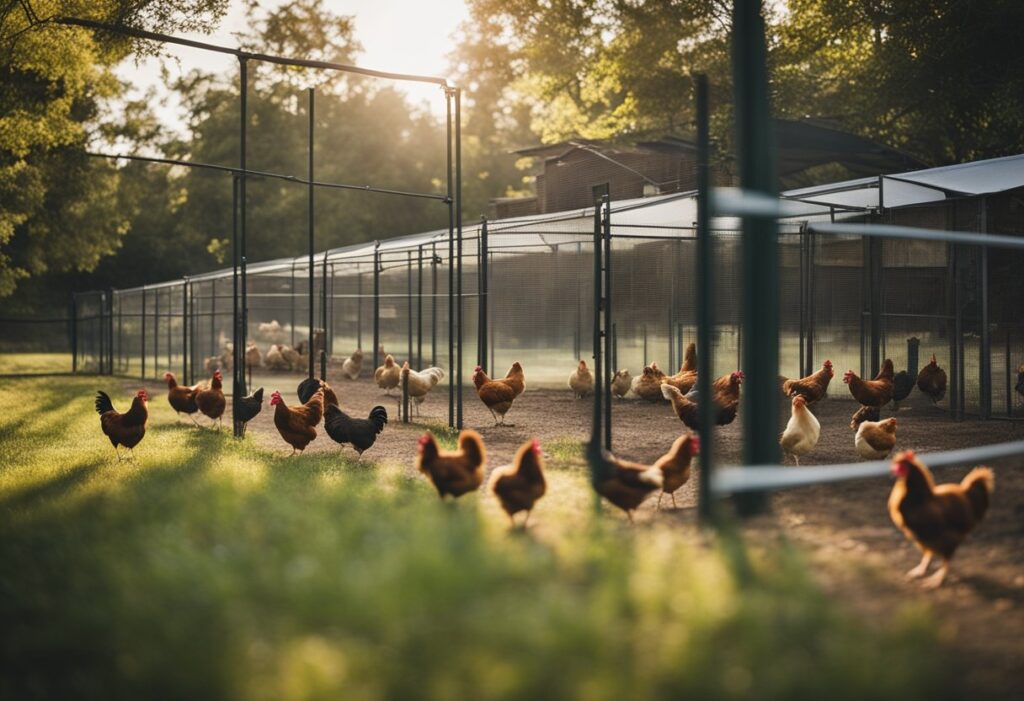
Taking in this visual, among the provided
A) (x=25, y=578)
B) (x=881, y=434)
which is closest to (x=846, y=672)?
(x=25, y=578)

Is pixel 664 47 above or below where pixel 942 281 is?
above

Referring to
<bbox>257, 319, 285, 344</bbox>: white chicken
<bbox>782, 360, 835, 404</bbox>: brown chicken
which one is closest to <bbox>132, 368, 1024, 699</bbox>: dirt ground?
<bbox>782, 360, 835, 404</bbox>: brown chicken

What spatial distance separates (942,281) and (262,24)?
38280 mm

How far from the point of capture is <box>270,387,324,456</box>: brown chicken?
1012 centimetres

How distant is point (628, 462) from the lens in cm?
794

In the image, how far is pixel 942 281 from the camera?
13688 millimetres

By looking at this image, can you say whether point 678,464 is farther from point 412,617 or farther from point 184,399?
point 184,399

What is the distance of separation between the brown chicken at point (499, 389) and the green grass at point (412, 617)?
713 centimetres

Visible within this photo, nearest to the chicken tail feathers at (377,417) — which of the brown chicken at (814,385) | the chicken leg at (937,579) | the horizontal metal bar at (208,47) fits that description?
the horizontal metal bar at (208,47)

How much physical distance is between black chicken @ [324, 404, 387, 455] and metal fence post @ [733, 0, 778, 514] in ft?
19.0

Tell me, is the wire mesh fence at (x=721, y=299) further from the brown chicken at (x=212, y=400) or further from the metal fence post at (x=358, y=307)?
the metal fence post at (x=358, y=307)

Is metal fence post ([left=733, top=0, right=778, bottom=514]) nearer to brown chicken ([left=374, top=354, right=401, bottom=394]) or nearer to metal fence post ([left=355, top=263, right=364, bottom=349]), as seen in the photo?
brown chicken ([left=374, top=354, right=401, bottom=394])

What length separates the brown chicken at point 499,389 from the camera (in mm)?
12305

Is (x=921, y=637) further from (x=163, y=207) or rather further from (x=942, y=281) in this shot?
(x=163, y=207)
